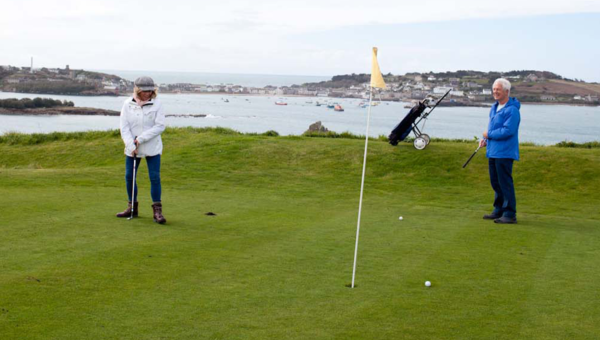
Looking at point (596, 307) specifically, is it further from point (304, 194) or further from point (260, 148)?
point (260, 148)

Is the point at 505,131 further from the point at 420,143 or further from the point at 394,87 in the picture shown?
the point at 394,87

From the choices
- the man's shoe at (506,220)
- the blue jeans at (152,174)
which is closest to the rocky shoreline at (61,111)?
the blue jeans at (152,174)

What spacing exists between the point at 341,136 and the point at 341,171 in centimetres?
601

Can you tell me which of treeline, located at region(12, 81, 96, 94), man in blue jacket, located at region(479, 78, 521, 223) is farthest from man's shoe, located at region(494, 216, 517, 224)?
treeline, located at region(12, 81, 96, 94)

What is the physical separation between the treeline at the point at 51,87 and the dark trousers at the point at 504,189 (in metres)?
53.5

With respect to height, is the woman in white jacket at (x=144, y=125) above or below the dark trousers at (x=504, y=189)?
above

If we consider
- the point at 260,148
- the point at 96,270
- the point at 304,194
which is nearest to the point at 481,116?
the point at 260,148

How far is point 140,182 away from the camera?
14.8 metres

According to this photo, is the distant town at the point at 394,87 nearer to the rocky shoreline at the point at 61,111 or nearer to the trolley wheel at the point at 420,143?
the trolley wheel at the point at 420,143

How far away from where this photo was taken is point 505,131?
1114 centimetres

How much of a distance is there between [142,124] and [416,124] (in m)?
9.45

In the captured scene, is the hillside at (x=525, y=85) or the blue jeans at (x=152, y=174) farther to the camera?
the hillside at (x=525, y=85)

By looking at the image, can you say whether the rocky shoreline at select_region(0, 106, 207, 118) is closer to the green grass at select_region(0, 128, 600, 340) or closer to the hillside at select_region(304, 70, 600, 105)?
the hillside at select_region(304, 70, 600, 105)

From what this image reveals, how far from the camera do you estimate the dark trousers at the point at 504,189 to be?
11344 mm
